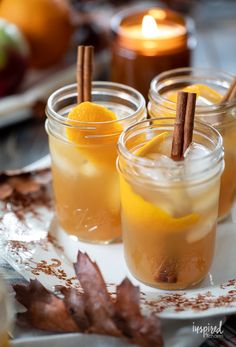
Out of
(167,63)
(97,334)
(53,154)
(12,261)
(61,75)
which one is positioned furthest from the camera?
(61,75)

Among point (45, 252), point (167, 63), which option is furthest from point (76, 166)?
point (167, 63)

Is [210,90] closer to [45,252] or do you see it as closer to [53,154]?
[53,154]

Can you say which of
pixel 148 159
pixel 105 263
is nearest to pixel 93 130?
pixel 148 159

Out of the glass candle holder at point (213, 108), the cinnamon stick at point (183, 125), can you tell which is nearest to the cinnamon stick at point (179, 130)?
the cinnamon stick at point (183, 125)

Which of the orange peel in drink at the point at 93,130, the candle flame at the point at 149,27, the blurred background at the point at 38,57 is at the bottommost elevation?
the blurred background at the point at 38,57

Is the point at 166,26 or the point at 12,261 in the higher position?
the point at 166,26

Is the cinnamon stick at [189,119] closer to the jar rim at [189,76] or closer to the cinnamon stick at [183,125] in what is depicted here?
the cinnamon stick at [183,125]

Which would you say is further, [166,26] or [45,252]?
[166,26]

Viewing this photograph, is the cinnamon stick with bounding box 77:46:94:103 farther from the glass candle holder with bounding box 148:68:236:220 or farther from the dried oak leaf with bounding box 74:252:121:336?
the dried oak leaf with bounding box 74:252:121:336
